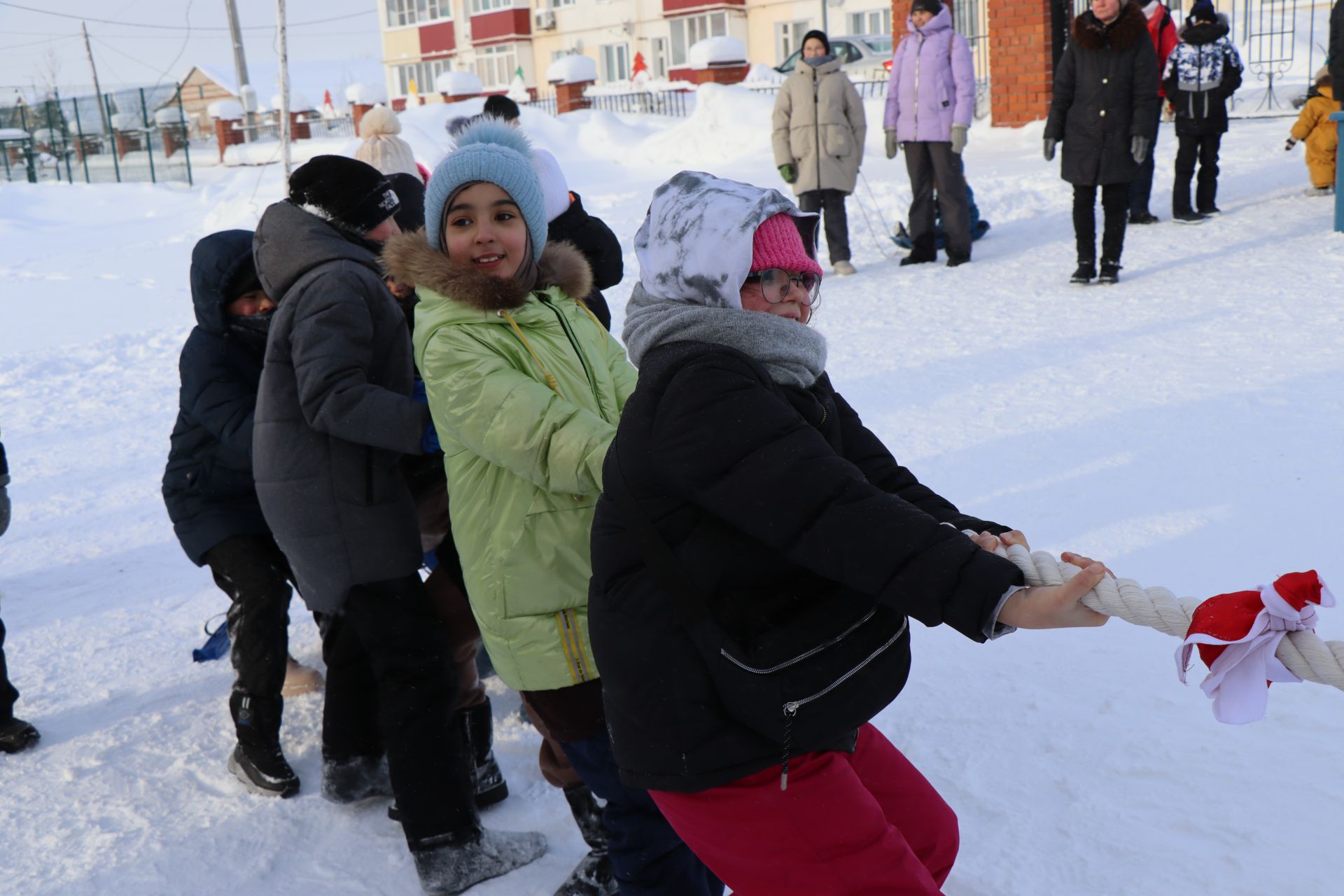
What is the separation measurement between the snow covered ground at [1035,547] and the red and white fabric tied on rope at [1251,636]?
4.24ft

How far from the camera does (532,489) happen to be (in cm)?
236

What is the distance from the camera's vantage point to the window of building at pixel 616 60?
4303cm

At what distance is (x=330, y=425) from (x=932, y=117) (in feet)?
24.2

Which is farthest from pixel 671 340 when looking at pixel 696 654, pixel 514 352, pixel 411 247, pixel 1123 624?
pixel 1123 624

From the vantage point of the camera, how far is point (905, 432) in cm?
537

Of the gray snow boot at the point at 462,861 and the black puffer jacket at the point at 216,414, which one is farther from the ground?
the black puffer jacket at the point at 216,414

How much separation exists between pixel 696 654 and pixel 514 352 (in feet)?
3.13

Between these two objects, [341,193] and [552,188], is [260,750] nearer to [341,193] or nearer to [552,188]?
[341,193]

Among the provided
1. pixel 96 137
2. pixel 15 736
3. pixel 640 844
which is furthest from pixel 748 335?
pixel 96 137

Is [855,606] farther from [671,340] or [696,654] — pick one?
[671,340]

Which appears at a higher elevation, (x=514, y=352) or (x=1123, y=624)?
(x=514, y=352)

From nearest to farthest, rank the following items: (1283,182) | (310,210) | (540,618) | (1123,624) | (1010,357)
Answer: (540,618) < (310,210) < (1123,624) < (1010,357) < (1283,182)

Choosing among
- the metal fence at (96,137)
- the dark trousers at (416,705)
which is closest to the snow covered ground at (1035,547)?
the dark trousers at (416,705)

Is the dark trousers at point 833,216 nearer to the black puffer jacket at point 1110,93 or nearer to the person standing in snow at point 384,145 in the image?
the black puffer jacket at point 1110,93
